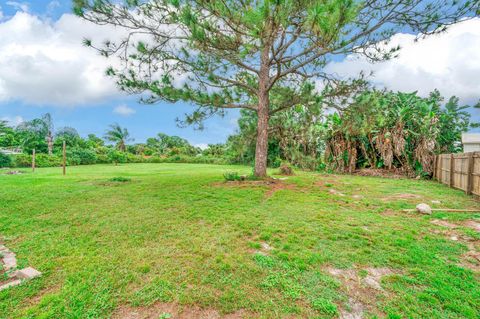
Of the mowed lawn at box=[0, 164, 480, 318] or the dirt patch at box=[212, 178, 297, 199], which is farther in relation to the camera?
the dirt patch at box=[212, 178, 297, 199]

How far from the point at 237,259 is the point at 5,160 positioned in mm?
23587

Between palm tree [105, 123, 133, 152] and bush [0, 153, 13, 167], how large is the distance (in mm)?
12399

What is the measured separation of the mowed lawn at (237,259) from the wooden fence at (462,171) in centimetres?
134

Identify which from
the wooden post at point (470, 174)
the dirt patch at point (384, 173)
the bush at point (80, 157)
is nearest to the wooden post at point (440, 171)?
the dirt patch at point (384, 173)

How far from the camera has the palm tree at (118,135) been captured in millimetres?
30719

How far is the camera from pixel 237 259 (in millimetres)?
2625

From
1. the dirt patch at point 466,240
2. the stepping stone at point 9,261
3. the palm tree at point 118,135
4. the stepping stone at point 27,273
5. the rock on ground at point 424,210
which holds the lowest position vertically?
the stepping stone at point 9,261

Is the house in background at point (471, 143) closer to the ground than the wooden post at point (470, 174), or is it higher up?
higher up

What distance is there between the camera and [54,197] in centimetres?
566

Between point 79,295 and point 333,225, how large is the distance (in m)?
3.26

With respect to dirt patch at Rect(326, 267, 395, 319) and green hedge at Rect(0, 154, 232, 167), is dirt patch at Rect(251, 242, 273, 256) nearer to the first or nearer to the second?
dirt patch at Rect(326, 267, 395, 319)

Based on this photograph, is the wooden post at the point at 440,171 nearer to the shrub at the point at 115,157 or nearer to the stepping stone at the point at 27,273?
the stepping stone at the point at 27,273

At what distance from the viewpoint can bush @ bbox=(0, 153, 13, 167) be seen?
18.1 metres

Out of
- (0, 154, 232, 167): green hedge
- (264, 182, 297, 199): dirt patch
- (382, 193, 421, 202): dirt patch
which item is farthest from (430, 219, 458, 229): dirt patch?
(0, 154, 232, 167): green hedge
